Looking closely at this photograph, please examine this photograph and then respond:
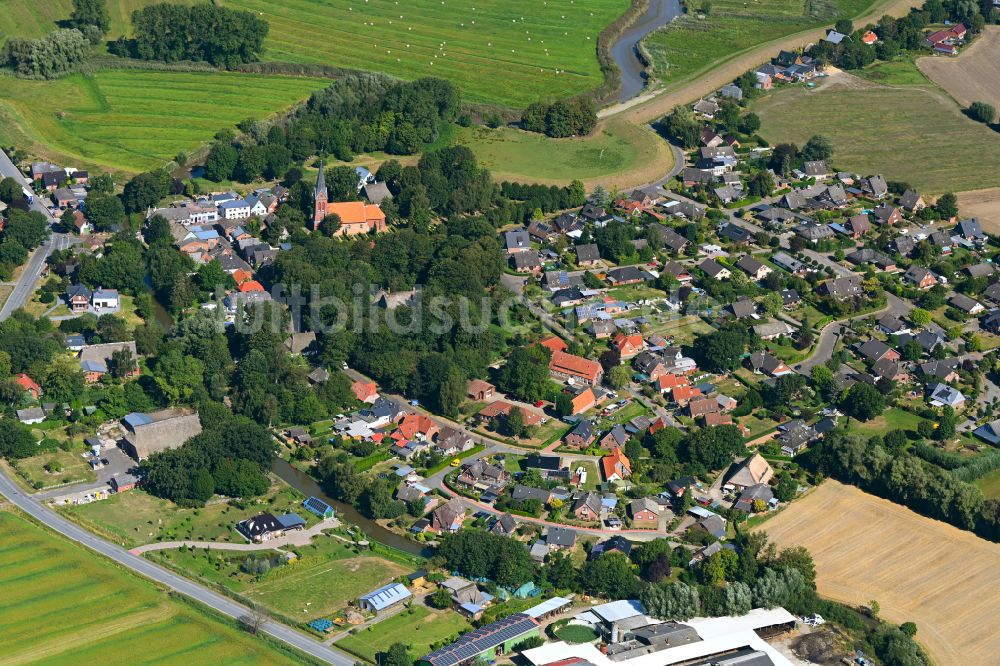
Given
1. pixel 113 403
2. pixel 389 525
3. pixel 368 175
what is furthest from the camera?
pixel 368 175

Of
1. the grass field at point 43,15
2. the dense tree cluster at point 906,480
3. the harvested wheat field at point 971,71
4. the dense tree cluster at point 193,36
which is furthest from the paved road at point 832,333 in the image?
the grass field at point 43,15

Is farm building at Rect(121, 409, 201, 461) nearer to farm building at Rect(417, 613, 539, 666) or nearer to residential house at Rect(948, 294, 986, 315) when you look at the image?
farm building at Rect(417, 613, 539, 666)

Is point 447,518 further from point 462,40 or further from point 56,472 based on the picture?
point 462,40

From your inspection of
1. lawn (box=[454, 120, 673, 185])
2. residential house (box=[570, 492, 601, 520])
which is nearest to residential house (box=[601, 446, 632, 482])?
residential house (box=[570, 492, 601, 520])

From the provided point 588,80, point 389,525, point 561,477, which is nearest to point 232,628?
point 389,525

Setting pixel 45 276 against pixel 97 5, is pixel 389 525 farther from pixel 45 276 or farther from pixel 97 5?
pixel 97 5

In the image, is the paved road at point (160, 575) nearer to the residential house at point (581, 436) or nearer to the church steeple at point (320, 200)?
the residential house at point (581, 436)
